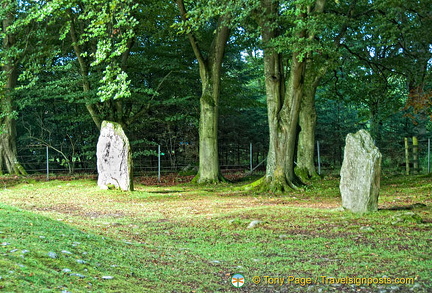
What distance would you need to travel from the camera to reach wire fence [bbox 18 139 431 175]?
76.3 ft

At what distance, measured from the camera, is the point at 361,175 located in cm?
955

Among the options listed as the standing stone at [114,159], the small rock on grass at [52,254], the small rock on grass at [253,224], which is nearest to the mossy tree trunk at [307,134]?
the standing stone at [114,159]

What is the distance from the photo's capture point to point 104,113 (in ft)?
68.7

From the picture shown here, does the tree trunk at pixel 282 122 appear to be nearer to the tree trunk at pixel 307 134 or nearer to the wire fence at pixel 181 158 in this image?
the tree trunk at pixel 307 134

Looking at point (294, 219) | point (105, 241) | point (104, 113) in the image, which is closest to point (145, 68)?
point (104, 113)

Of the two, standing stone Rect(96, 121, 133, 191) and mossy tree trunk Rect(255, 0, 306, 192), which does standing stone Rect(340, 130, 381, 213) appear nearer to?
mossy tree trunk Rect(255, 0, 306, 192)

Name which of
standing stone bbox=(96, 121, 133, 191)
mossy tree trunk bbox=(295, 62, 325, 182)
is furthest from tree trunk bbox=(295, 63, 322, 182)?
standing stone bbox=(96, 121, 133, 191)

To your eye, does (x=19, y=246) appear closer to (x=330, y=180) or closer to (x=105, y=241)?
(x=105, y=241)

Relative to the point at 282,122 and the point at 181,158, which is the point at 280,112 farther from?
the point at 181,158

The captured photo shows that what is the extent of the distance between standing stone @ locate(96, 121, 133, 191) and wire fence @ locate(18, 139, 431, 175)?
6.19 metres

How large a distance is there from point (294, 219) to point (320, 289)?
4547 millimetres

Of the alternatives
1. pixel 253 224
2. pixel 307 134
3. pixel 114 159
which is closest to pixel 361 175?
pixel 253 224

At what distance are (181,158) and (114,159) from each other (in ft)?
34.4

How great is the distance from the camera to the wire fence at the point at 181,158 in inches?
916
